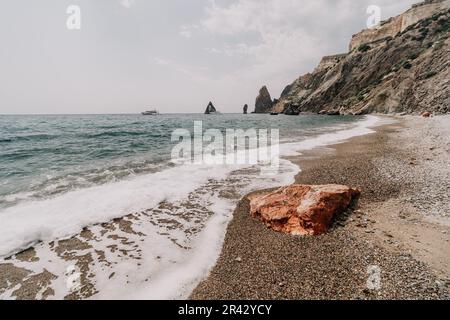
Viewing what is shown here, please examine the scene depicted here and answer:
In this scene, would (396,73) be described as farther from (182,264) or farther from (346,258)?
(182,264)

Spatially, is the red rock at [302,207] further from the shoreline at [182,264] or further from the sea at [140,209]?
the sea at [140,209]

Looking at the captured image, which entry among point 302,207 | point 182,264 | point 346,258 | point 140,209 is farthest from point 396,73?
point 182,264

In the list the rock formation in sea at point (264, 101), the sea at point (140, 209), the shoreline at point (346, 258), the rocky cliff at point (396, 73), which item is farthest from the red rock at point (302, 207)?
the rock formation in sea at point (264, 101)

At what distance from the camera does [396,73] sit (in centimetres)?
6238

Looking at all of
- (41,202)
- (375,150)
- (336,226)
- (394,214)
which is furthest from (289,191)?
(375,150)

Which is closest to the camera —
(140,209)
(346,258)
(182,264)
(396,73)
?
(346,258)

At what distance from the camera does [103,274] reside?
4848 millimetres

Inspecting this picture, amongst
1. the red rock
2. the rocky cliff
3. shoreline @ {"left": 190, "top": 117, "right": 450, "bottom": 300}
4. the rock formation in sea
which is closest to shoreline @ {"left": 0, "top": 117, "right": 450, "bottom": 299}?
shoreline @ {"left": 190, "top": 117, "right": 450, "bottom": 300}

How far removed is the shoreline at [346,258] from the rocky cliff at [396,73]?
41.6 meters

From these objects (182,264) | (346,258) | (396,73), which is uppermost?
(396,73)

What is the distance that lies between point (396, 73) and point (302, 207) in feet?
244

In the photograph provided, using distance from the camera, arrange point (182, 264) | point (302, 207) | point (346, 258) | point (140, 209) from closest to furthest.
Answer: point (346, 258), point (182, 264), point (302, 207), point (140, 209)

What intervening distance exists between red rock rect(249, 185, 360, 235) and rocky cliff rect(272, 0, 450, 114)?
41.8 metres

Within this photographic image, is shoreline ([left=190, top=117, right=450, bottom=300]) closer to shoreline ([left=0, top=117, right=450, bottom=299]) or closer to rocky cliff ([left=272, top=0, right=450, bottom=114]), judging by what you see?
shoreline ([left=0, top=117, right=450, bottom=299])
